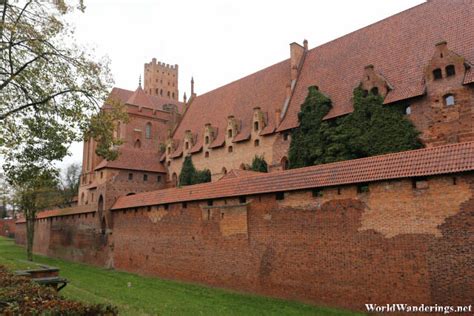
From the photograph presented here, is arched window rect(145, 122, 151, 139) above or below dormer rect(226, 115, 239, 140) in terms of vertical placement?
above

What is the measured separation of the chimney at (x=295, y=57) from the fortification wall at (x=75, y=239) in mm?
16854

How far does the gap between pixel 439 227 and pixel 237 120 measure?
20.0 meters

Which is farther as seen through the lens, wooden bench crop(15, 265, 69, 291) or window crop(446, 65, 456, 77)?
window crop(446, 65, 456, 77)

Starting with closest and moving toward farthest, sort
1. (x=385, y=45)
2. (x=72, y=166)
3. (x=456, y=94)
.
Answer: (x=456, y=94), (x=385, y=45), (x=72, y=166)

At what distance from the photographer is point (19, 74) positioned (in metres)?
14.3

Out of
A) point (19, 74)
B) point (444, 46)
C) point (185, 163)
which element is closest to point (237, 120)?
point (185, 163)

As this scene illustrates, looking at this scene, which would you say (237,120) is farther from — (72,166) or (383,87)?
(72,166)

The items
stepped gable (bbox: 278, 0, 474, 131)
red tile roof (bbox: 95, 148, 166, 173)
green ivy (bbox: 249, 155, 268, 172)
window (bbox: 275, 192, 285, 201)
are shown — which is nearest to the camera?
window (bbox: 275, 192, 285, 201)

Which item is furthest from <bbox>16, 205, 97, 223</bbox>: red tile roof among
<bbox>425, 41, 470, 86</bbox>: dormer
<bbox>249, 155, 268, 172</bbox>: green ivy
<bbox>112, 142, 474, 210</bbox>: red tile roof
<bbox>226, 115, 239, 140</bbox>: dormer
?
<bbox>425, 41, 470, 86</bbox>: dormer

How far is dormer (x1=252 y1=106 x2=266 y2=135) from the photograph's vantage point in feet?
90.4

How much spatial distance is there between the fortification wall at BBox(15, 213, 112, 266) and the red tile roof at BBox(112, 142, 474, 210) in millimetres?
11470

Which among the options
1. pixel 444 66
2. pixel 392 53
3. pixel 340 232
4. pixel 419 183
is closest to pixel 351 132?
pixel 444 66

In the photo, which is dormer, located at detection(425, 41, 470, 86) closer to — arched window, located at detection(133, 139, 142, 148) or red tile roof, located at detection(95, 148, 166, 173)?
red tile roof, located at detection(95, 148, 166, 173)

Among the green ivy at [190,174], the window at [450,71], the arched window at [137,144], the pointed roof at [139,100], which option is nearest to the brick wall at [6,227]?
the pointed roof at [139,100]
